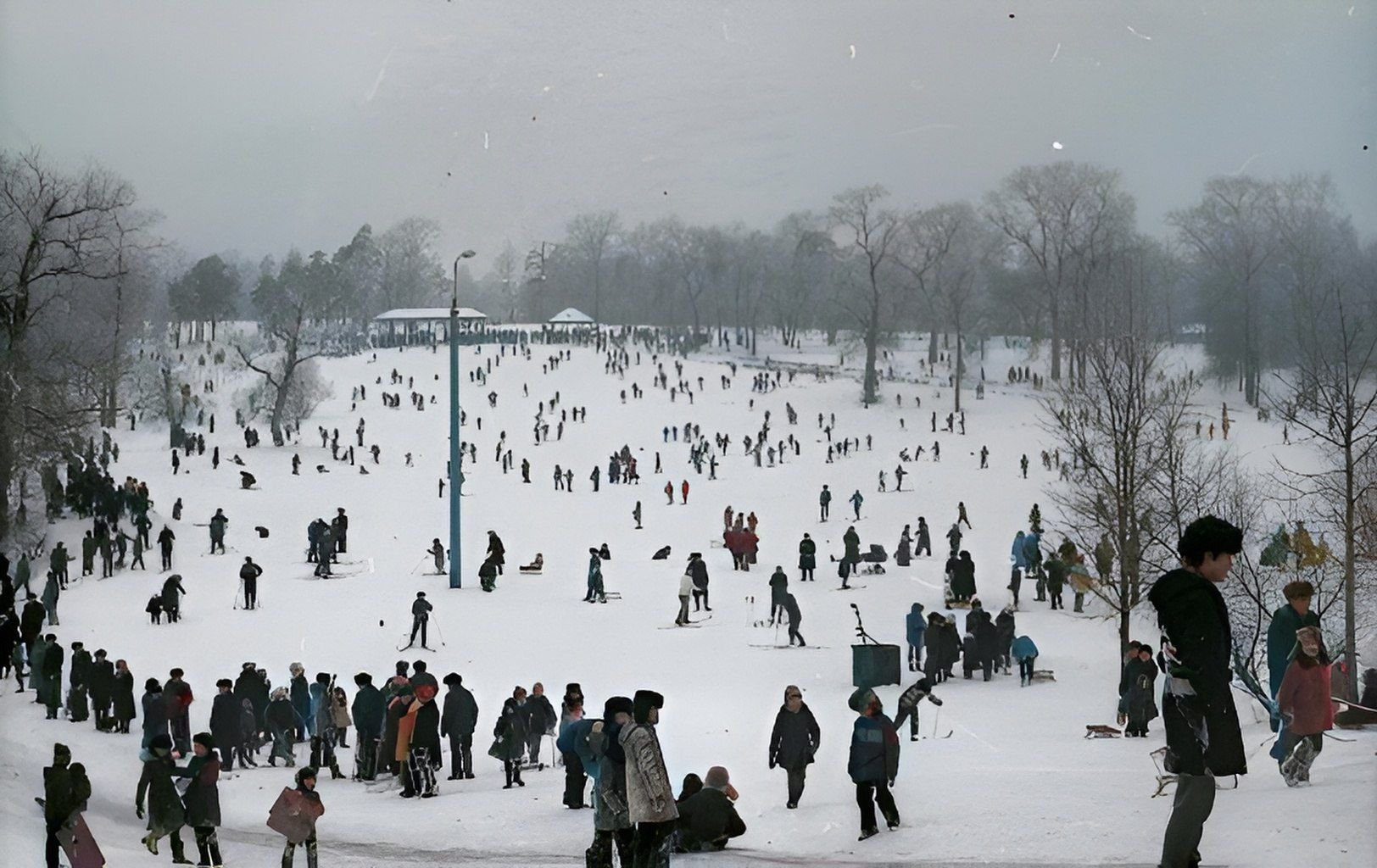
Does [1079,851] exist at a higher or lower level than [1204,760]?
lower

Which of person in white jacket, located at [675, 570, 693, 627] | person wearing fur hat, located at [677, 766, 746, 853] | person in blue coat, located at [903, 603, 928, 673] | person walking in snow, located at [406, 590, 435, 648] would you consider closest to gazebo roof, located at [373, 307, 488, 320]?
person in white jacket, located at [675, 570, 693, 627]

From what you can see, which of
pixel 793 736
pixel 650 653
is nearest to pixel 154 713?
pixel 793 736

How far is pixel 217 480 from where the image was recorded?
102 feet

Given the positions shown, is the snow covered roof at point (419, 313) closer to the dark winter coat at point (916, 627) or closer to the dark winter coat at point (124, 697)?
the dark winter coat at point (916, 627)

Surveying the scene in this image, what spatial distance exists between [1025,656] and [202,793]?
32.1 ft

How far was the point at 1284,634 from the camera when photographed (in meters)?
7.04

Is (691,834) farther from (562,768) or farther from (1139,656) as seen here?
(1139,656)

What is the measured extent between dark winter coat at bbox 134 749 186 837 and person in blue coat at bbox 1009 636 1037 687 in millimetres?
9767

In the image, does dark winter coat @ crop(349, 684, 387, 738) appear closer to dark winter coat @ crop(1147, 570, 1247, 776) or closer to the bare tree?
dark winter coat @ crop(1147, 570, 1247, 776)

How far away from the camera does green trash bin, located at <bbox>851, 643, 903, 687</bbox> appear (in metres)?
14.6

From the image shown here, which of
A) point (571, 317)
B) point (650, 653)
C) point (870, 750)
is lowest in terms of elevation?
point (650, 653)

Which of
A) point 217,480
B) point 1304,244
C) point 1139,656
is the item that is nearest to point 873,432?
point 1304,244

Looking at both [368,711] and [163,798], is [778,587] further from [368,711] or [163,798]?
[163,798]

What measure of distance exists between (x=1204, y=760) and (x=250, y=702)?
936 centimetres
